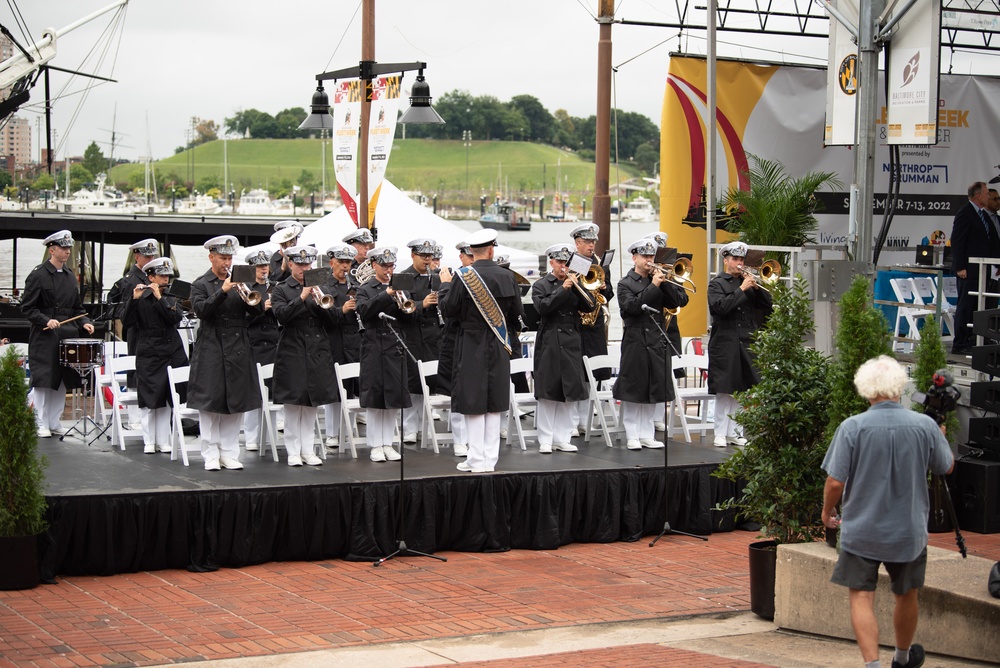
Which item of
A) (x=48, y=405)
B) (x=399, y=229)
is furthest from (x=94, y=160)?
(x=48, y=405)

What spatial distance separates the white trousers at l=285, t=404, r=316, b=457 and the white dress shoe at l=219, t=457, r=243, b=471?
479 millimetres

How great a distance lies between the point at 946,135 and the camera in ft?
66.4

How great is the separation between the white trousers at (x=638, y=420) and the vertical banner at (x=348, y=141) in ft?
19.8

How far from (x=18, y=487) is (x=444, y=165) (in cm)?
8603

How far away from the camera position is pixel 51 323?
12023 millimetres

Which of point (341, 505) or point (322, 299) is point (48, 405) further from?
point (341, 505)

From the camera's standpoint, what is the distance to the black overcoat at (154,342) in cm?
1106

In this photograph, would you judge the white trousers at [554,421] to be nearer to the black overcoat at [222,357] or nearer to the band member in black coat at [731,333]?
the band member in black coat at [731,333]

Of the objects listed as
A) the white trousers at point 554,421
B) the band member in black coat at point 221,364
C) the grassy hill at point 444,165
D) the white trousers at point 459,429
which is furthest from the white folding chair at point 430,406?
the grassy hill at point 444,165

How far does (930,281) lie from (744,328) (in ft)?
19.7

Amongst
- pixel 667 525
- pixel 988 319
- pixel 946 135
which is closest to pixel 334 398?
pixel 667 525

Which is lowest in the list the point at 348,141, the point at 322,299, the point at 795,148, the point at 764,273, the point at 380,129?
the point at 322,299

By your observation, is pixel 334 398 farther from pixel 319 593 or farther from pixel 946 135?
pixel 946 135

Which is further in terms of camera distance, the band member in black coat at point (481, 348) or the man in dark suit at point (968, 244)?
the man in dark suit at point (968, 244)
